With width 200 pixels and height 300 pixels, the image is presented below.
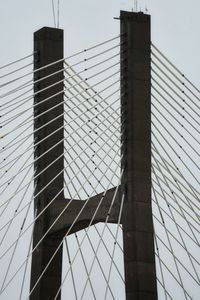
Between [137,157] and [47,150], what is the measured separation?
5.40 meters

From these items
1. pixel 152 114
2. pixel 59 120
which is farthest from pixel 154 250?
pixel 59 120

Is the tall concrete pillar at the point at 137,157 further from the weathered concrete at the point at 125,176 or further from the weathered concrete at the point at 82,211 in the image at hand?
the weathered concrete at the point at 82,211

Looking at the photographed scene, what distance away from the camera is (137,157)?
50.0m

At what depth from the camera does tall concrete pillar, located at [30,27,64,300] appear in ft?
178

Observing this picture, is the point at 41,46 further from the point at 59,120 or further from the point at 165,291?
the point at 165,291

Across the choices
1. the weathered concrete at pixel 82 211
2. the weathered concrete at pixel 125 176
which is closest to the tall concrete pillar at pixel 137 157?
the weathered concrete at pixel 125 176

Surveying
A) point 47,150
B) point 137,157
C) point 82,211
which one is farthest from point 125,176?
point 47,150

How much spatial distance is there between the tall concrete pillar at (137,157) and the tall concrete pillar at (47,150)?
3.52m

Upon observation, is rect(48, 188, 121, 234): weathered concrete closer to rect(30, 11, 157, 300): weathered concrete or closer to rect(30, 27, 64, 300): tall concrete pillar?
rect(30, 11, 157, 300): weathered concrete

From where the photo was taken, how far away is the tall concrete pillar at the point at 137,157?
49.2 m

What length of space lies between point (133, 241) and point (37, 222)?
5.83 meters

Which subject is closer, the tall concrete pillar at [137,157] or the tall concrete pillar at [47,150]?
the tall concrete pillar at [137,157]

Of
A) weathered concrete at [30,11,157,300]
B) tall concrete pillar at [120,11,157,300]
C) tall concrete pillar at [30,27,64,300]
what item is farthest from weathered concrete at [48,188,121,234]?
tall concrete pillar at [120,11,157,300]

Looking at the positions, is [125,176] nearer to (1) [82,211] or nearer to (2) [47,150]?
(1) [82,211]
